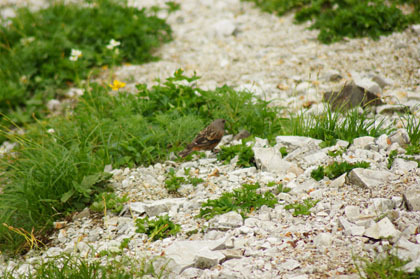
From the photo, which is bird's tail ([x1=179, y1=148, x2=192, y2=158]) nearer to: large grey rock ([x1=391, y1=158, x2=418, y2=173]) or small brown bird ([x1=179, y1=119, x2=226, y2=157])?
small brown bird ([x1=179, y1=119, x2=226, y2=157])

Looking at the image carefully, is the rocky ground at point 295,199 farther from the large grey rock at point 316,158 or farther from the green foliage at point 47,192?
the green foliage at point 47,192

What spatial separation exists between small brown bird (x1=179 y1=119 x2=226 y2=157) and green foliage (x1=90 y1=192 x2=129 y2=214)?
0.98 meters

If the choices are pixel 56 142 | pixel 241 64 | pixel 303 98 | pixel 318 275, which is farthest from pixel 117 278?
pixel 241 64

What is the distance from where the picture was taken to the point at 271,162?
4.59 meters

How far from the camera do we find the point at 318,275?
3.08 m

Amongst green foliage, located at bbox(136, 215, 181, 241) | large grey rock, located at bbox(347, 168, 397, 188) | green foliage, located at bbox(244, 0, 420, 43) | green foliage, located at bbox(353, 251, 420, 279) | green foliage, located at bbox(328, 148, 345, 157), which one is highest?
green foliage, located at bbox(244, 0, 420, 43)

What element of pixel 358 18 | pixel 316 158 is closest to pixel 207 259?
pixel 316 158

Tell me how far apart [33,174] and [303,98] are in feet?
12.5

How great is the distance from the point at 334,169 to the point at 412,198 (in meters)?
0.84

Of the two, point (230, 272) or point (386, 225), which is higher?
point (386, 225)

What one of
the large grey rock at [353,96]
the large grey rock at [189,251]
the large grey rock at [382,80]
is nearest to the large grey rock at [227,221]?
the large grey rock at [189,251]

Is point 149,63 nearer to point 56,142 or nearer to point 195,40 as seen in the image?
point 195,40

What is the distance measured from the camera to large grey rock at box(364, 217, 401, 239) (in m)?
3.26

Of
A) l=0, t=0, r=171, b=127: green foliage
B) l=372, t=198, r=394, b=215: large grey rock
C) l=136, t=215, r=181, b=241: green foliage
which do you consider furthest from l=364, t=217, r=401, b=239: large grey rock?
l=0, t=0, r=171, b=127: green foliage
